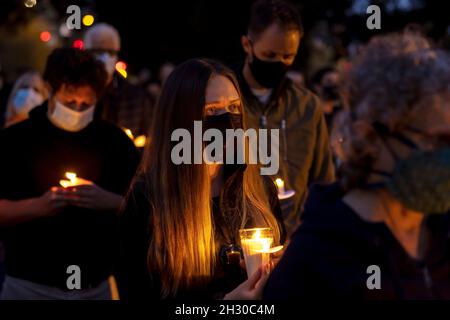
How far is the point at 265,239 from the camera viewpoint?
10.6 feet

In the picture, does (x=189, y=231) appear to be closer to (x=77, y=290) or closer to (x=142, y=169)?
(x=142, y=169)

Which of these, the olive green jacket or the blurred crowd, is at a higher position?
the olive green jacket

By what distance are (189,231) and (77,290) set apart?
4.22 ft

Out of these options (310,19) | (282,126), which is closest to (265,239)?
(282,126)

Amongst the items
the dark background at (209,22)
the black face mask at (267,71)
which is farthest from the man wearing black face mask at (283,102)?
the dark background at (209,22)

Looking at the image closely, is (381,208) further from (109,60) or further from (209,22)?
(209,22)

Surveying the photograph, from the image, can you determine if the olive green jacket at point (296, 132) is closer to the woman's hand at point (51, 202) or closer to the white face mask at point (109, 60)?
the woman's hand at point (51, 202)

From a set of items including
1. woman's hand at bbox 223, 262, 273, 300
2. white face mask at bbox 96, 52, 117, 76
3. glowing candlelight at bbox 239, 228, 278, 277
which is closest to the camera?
woman's hand at bbox 223, 262, 273, 300

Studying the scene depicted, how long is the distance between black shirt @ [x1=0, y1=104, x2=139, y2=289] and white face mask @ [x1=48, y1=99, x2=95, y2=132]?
0.03 meters

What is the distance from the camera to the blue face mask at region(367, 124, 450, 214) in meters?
2.40

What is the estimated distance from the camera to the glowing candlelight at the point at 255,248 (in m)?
3.19

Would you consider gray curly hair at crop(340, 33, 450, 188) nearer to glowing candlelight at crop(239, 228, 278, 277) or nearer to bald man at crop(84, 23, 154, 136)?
glowing candlelight at crop(239, 228, 278, 277)

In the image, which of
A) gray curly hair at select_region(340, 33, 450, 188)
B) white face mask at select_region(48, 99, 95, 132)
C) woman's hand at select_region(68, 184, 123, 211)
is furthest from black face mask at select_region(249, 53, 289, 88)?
gray curly hair at select_region(340, 33, 450, 188)

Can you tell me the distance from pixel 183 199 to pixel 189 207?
0.04 meters
